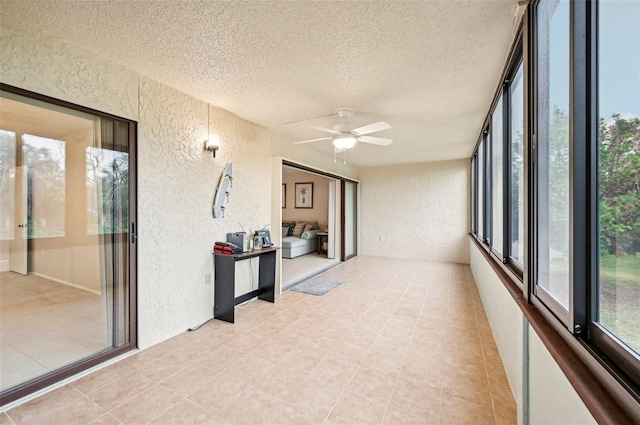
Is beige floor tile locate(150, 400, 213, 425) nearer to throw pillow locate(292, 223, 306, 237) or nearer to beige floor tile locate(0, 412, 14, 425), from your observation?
beige floor tile locate(0, 412, 14, 425)

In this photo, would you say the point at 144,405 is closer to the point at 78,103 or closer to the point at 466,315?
the point at 78,103

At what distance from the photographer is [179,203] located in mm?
2760

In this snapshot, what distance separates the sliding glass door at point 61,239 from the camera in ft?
6.03

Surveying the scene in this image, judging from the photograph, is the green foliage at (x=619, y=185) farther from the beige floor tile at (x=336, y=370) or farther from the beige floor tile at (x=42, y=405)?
the beige floor tile at (x=42, y=405)

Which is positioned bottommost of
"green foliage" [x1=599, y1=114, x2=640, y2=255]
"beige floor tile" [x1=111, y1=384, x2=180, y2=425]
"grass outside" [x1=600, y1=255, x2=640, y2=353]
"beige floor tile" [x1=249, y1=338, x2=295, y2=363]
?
"beige floor tile" [x1=111, y1=384, x2=180, y2=425]

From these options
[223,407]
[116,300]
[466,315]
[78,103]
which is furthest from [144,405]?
[466,315]

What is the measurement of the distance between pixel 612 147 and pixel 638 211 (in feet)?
0.84

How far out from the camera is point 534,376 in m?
1.36

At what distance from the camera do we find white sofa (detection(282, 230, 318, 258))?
267 inches

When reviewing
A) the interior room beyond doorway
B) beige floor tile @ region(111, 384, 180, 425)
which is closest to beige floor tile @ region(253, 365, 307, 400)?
beige floor tile @ region(111, 384, 180, 425)

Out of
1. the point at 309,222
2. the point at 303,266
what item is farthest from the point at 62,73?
the point at 309,222

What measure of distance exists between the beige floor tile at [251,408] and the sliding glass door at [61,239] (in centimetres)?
130

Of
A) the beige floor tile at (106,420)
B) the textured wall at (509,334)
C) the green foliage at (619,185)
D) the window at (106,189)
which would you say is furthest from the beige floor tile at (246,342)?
the green foliage at (619,185)

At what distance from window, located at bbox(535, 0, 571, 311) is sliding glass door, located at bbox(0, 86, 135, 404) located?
3029mm
